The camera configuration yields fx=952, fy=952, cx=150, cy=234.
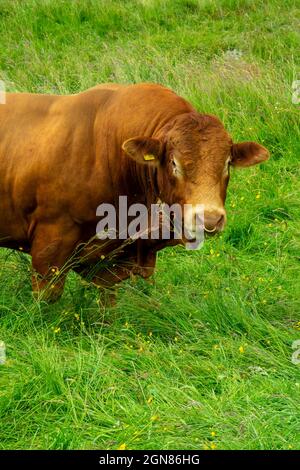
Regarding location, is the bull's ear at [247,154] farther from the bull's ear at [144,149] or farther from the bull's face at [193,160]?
the bull's ear at [144,149]

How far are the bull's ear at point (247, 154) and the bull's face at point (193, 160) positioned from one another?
1.2 inches

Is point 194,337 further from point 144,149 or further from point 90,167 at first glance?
point 90,167

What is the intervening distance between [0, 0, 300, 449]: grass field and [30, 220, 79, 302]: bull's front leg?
99 millimetres

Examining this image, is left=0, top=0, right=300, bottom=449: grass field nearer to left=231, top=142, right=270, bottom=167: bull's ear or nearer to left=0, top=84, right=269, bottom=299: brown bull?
left=0, top=84, right=269, bottom=299: brown bull

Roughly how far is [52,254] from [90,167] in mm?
600

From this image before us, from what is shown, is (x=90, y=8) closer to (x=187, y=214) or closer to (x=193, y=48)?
(x=193, y=48)

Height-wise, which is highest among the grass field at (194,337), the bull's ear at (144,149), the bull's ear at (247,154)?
the bull's ear at (144,149)

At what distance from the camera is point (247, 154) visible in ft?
18.7

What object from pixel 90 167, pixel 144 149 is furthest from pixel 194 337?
pixel 90 167

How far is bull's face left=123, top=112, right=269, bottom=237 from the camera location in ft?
17.3

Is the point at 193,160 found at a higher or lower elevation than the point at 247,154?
higher

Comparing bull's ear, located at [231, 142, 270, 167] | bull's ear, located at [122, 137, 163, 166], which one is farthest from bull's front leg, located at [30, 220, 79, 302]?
bull's ear, located at [231, 142, 270, 167]

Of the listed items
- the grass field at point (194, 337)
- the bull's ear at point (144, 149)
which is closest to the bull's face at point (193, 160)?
the bull's ear at point (144, 149)

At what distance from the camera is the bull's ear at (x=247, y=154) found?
565cm
